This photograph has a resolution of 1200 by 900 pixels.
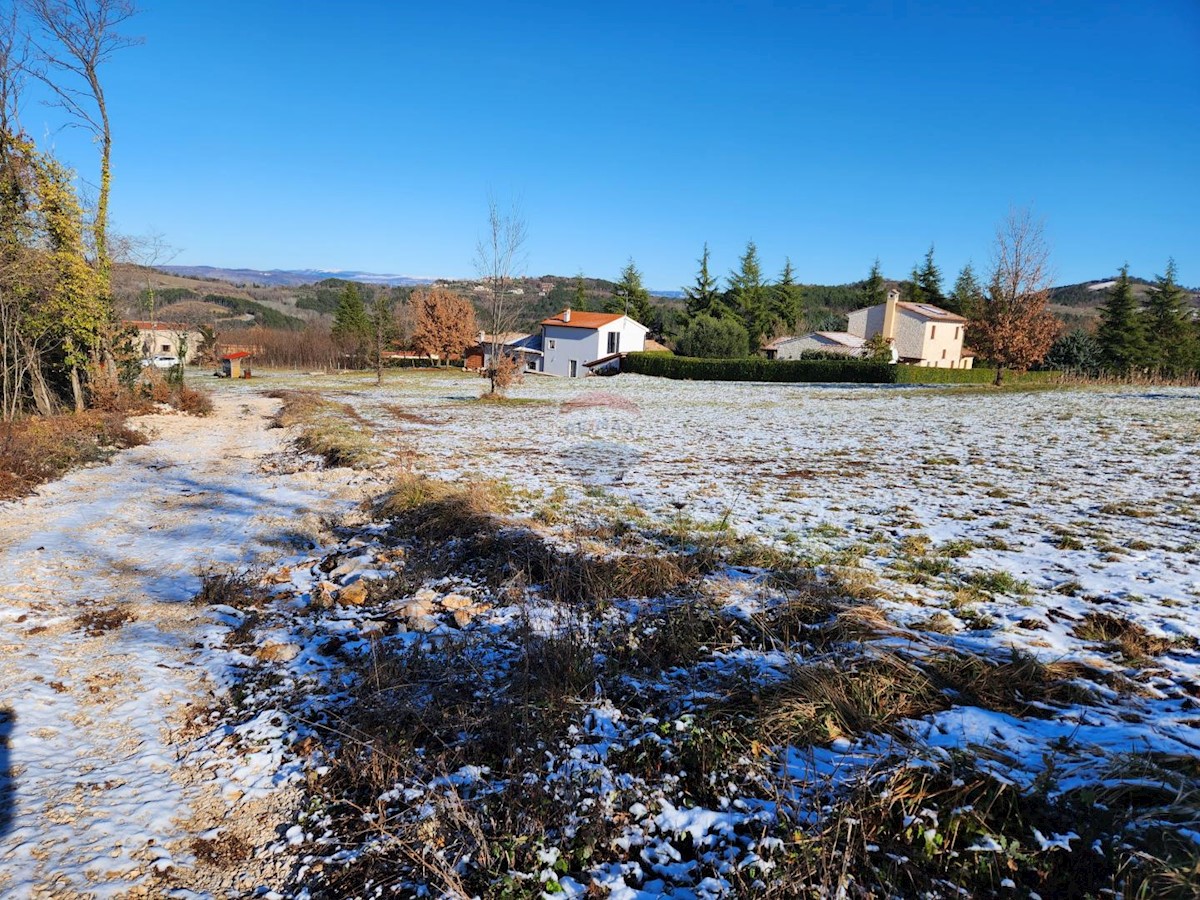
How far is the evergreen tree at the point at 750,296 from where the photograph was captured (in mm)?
56719

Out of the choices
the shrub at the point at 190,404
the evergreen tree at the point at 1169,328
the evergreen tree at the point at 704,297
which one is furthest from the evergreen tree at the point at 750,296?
the shrub at the point at 190,404

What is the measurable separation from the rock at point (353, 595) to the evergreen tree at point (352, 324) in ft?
193

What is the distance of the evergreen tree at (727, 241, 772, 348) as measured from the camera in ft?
186

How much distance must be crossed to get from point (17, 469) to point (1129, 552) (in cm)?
1384

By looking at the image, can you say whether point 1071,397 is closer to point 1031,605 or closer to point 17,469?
point 1031,605

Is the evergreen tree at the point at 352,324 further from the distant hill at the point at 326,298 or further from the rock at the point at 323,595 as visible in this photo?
the rock at the point at 323,595

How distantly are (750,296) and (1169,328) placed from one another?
32.0 meters

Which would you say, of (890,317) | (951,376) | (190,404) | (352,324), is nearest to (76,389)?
(190,404)

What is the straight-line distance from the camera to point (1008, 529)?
611 centimetres

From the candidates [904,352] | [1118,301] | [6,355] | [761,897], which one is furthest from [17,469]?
[1118,301]

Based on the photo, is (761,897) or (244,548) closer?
(761,897)

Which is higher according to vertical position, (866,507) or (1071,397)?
(1071,397)

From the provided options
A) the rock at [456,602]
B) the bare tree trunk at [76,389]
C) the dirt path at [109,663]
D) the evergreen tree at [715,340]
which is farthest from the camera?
the evergreen tree at [715,340]

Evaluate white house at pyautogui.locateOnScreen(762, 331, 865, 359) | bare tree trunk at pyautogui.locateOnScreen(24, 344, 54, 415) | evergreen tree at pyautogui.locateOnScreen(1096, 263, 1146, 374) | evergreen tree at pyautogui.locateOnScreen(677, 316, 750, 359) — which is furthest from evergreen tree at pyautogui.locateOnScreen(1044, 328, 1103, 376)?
bare tree trunk at pyautogui.locateOnScreen(24, 344, 54, 415)
